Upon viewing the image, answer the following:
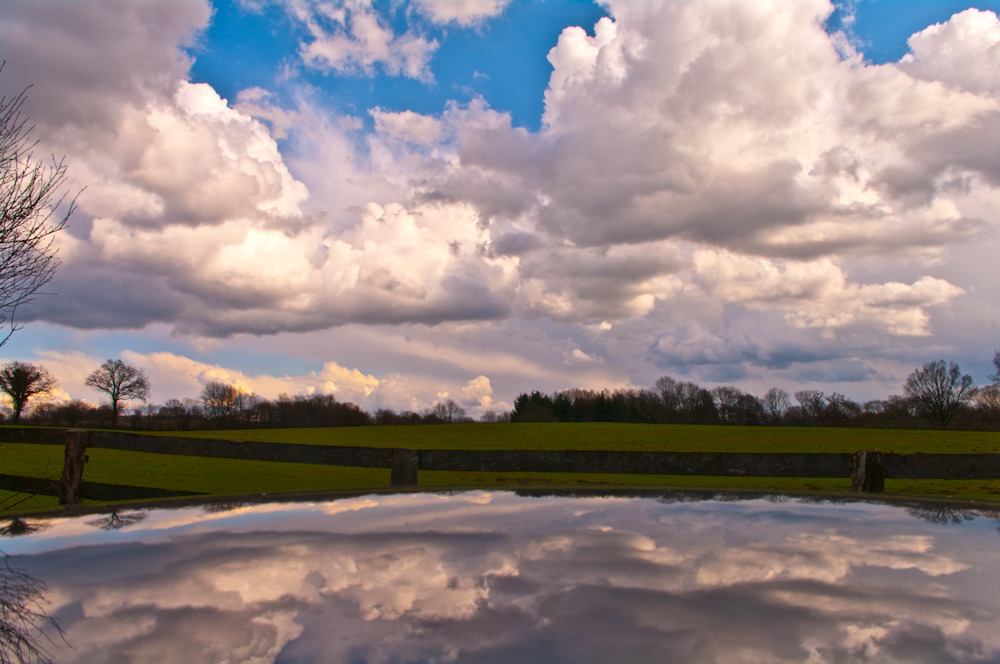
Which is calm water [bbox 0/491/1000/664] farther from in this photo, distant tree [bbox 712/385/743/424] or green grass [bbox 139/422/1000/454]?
distant tree [bbox 712/385/743/424]

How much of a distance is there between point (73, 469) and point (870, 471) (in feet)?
28.4

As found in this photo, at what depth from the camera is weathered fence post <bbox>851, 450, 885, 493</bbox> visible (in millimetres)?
5875

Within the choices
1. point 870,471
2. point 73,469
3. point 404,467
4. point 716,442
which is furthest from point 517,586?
point 716,442

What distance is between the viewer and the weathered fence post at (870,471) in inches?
231

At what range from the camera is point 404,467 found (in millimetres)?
6219

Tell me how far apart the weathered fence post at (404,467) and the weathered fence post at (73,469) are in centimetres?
392

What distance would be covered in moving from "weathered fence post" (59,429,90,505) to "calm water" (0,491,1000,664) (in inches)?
200

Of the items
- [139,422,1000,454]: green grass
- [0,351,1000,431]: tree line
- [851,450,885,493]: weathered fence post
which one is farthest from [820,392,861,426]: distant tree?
[851,450,885,493]: weathered fence post

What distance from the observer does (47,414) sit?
92125 mm

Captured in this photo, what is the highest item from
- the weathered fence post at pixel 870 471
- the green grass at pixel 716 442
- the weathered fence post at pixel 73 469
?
the weathered fence post at pixel 870 471

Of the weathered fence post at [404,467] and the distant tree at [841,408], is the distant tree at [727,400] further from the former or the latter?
the weathered fence post at [404,467]

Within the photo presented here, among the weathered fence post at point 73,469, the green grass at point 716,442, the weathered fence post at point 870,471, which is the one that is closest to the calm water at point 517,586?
the weathered fence post at point 870,471

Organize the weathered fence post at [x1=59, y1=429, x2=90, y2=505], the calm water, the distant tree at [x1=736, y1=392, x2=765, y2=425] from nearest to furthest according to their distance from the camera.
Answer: the calm water < the weathered fence post at [x1=59, y1=429, x2=90, y2=505] < the distant tree at [x1=736, y1=392, x2=765, y2=425]

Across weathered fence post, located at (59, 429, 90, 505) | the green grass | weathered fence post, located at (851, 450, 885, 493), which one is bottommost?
the green grass
